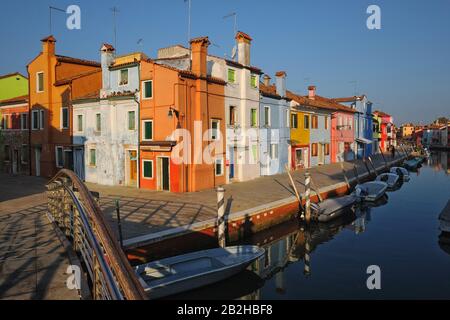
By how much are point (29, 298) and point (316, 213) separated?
1576cm

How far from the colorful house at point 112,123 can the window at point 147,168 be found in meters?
1.16

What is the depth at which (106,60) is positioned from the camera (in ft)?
80.6

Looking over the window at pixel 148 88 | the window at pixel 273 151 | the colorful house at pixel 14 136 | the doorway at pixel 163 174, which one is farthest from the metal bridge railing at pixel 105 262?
the colorful house at pixel 14 136

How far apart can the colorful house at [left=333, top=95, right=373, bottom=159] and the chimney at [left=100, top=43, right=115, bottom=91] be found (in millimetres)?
36051

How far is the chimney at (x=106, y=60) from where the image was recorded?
2459 centimetres

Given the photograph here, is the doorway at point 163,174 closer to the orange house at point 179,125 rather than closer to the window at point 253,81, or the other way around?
the orange house at point 179,125

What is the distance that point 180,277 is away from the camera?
9.68 meters

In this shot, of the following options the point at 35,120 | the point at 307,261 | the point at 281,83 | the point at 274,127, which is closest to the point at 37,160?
the point at 35,120

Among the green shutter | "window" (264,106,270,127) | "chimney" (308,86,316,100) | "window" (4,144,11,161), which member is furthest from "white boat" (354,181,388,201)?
"window" (4,144,11,161)

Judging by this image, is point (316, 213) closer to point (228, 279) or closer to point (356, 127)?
point (228, 279)

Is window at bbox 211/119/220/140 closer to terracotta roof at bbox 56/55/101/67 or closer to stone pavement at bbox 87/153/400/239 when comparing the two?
stone pavement at bbox 87/153/400/239

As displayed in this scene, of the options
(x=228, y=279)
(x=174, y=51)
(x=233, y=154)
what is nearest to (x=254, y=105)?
(x=233, y=154)

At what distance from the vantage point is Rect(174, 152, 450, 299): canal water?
35.6 feet

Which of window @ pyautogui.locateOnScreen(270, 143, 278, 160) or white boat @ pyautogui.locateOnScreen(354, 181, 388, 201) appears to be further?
window @ pyautogui.locateOnScreen(270, 143, 278, 160)
